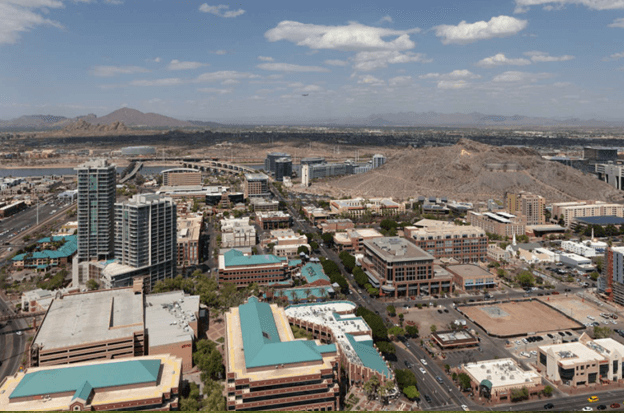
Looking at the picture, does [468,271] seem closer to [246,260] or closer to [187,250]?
[246,260]

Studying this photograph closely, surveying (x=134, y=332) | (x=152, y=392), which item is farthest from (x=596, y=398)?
(x=134, y=332)

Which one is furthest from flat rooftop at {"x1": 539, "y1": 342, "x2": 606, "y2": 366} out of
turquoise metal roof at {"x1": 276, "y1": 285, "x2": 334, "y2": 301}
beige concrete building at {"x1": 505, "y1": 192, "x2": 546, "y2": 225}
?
beige concrete building at {"x1": 505, "y1": 192, "x2": 546, "y2": 225}

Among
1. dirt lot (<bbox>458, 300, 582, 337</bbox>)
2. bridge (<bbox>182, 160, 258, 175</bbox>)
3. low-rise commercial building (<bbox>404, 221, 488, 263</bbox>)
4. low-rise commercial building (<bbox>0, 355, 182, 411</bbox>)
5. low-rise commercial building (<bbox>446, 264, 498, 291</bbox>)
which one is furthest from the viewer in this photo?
bridge (<bbox>182, 160, 258, 175</bbox>)

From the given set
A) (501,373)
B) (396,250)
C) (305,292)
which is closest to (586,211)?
(396,250)

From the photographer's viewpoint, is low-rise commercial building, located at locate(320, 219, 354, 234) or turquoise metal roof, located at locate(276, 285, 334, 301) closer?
turquoise metal roof, located at locate(276, 285, 334, 301)

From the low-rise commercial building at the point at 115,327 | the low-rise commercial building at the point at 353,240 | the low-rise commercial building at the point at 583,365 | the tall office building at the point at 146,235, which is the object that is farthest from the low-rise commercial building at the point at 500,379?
the low-rise commercial building at the point at 353,240

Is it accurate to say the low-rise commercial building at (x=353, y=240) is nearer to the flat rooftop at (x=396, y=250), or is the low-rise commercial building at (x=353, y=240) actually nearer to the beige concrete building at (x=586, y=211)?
the flat rooftop at (x=396, y=250)

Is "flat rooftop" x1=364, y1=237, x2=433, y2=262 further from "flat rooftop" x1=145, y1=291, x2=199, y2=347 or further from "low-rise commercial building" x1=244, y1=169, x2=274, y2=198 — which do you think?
"low-rise commercial building" x1=244, y1=169, x2=274, y2=198
